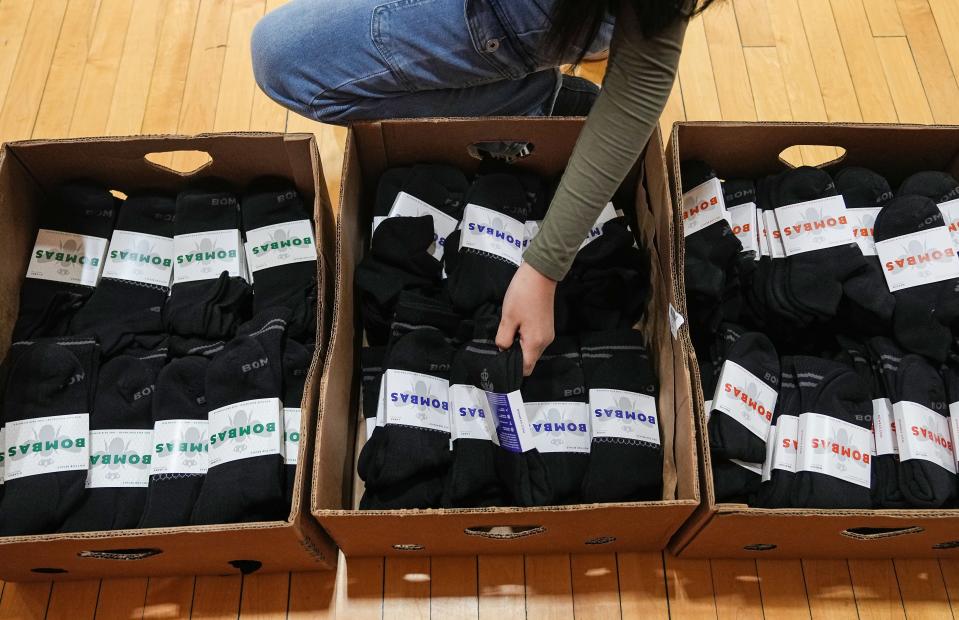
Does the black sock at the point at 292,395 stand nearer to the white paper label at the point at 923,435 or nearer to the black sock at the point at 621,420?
the black sock at the point at 621,420

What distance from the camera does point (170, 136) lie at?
109 centimetres

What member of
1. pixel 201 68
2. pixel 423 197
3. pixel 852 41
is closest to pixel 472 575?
pixel 423 197

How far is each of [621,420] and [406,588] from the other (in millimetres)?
415

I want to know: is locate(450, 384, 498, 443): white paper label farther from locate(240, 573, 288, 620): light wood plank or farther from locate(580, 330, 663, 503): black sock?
locate(240, 573, 288, 620): light wood plank

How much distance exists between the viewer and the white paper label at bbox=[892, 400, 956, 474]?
974 millimetres

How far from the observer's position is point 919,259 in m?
1.09

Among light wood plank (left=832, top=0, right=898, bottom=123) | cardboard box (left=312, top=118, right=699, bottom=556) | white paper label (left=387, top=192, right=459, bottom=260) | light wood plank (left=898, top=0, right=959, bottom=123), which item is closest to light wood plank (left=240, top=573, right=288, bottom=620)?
cardboard box (left=312, top=118, right=699, bottom=556)

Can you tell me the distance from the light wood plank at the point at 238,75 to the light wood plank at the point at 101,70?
231 mm

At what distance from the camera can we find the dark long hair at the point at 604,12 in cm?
63

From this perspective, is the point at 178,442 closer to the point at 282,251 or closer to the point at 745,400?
the point at 282,251

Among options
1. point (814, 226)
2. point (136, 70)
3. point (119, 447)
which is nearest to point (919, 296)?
point (814, 226)

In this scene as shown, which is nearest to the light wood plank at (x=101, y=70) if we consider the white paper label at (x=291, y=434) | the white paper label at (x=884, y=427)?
the white paper label at (x=291, y=434)

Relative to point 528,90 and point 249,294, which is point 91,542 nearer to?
point 249,294

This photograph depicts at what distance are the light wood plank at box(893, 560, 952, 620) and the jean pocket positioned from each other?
952 mm
